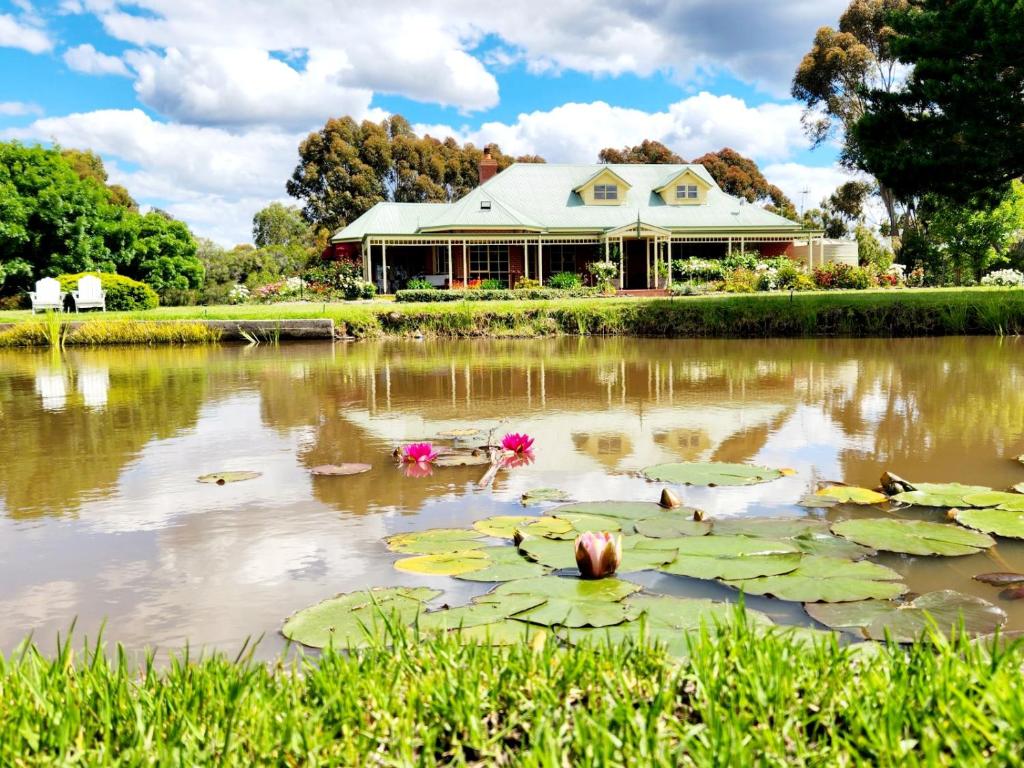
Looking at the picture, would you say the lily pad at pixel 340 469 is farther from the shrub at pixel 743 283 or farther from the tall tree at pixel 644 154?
the tall tree at pixel 644 154

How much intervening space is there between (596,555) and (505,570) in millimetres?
413

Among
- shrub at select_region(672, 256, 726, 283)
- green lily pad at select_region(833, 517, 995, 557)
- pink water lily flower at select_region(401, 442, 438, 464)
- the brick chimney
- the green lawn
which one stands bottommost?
green lily pad at select_region(833, 517, 995, 557)

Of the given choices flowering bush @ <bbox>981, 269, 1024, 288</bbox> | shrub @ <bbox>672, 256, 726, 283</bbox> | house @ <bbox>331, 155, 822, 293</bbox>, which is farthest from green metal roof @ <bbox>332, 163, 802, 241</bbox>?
flowering bush @ <bbox>981, 269, 1024, 288</bbox>

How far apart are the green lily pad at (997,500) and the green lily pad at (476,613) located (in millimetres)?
2561

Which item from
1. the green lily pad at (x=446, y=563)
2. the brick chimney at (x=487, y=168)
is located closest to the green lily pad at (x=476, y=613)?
the green lily pad at (x=446, y=563)

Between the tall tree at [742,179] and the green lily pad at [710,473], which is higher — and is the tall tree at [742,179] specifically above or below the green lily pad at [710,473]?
above

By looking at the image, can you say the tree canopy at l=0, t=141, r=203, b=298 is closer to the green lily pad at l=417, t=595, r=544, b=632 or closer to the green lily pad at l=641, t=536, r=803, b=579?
the green lily pad at l=641, t=536, r=803, b=579

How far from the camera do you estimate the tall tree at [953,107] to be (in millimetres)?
14719

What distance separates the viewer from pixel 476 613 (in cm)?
307

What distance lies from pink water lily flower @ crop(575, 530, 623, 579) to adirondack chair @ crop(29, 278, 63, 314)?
2324 centimetres

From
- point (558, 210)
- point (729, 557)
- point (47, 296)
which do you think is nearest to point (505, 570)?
point (729, 557)

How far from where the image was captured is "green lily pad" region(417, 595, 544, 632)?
9.80 ft

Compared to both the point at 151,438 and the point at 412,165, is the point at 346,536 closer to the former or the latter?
the point at 151,438

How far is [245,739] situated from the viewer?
193cm
